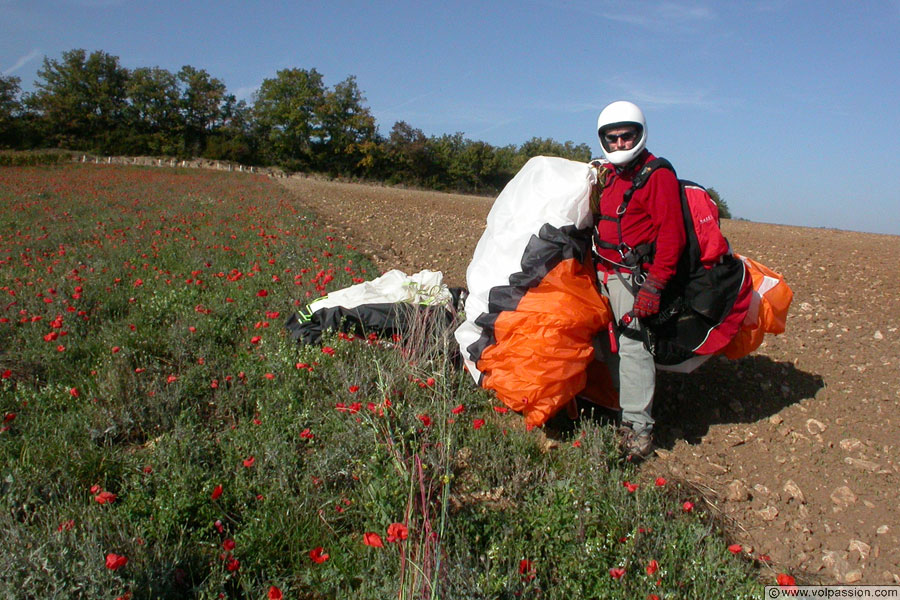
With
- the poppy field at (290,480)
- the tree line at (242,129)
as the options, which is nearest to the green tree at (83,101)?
the tree line at (242,129)

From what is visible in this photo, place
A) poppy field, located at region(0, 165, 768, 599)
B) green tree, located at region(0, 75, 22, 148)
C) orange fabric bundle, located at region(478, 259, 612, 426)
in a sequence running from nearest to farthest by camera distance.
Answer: poppy field, located at region(0, 165, 768, 599) < orange fabric bundle, located at region(478, 259, 612, 426) < green tree, located at region(0, 75, 22, 148)

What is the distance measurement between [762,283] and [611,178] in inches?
44.7

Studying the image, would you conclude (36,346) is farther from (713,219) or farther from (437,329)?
(713,219)

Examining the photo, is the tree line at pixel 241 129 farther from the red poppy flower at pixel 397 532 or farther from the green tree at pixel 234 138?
the red poppy flower at pixel 397 532

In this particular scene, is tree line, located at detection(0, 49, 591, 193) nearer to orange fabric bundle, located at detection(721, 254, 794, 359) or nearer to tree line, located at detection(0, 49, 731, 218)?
tree line, located at detection(0, 49, 731, 218)

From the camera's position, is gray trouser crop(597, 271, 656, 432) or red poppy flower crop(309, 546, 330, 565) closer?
red poppy flower crop(309, 546, 330, 565)

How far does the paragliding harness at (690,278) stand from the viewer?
10.8ft

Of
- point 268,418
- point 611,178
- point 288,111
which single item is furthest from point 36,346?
point 288,111

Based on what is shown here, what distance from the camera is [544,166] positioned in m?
3.59

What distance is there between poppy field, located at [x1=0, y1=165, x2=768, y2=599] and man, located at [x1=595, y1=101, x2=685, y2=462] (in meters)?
0.44

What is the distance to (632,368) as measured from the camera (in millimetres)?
3527

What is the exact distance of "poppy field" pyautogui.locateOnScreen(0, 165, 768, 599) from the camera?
2.13 m

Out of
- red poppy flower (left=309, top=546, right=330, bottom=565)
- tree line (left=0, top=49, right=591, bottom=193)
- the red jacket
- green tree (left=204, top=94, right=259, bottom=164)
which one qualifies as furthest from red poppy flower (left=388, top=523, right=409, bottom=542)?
green tree (left=204, top=94, right=259, bottom=164)

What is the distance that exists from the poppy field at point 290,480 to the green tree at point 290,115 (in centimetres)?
5297
